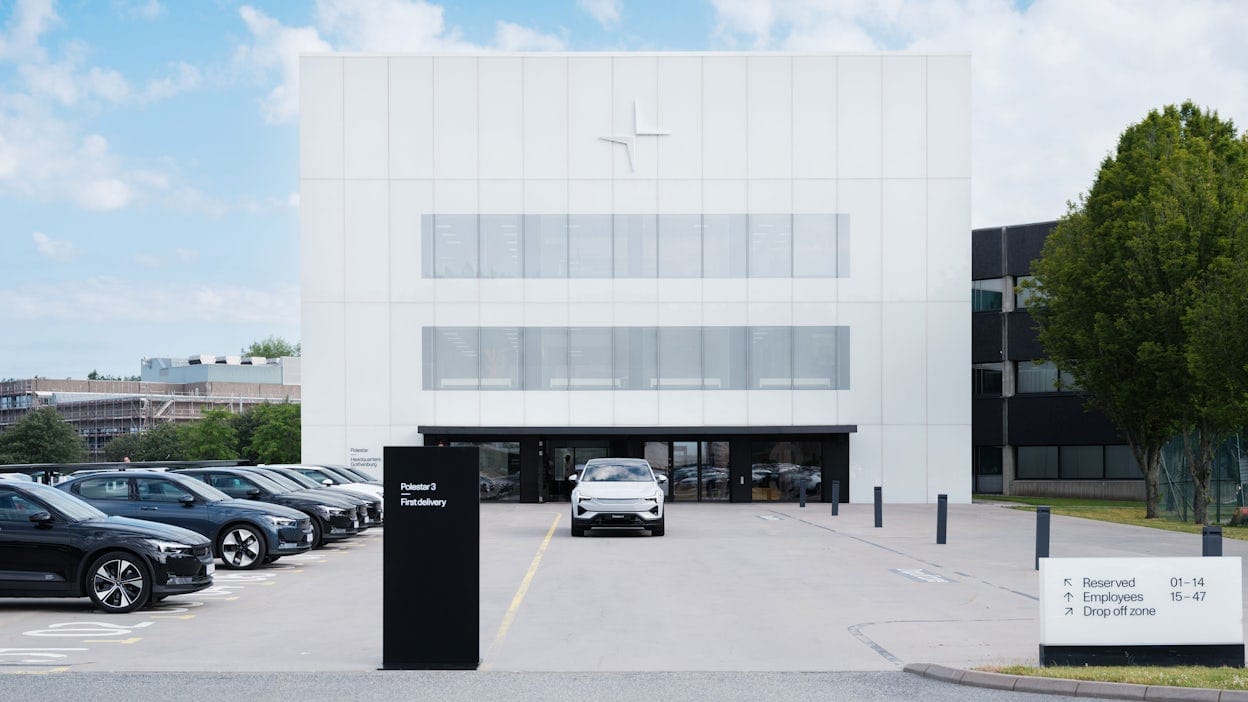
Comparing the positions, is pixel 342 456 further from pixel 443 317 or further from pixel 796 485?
pixel 796 485

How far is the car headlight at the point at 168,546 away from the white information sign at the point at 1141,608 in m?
9.58

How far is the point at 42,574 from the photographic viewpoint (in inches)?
572

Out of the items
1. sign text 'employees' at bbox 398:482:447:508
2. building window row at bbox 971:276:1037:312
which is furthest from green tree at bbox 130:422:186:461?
sign text 'employees' at bbox 398:482:447:508

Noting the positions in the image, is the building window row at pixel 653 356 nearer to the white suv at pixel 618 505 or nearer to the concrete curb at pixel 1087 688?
the white suv at pixel 618 505

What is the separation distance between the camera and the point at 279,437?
8688 centimetres

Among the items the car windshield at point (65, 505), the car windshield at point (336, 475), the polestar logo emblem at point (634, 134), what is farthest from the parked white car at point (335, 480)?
the polestar logo emblem at point (634, 134)

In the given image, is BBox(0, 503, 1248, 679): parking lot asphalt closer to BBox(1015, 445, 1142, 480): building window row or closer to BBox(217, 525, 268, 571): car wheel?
BBox(217, 525, 268, 571): car wheel

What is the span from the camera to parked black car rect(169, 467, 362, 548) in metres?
23.3

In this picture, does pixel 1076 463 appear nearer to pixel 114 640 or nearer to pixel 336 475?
pixel 336 475

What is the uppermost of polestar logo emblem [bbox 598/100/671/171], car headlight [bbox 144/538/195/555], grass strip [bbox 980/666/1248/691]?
polestar logo emblem [bbox 598/100/671/171]

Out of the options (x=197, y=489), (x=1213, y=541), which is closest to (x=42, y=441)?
(x=197, y=489)

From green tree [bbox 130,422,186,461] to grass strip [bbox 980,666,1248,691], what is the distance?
97473 mm

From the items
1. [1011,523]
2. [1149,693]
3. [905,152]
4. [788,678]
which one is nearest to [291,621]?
[788,678]

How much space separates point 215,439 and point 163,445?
10931mm
